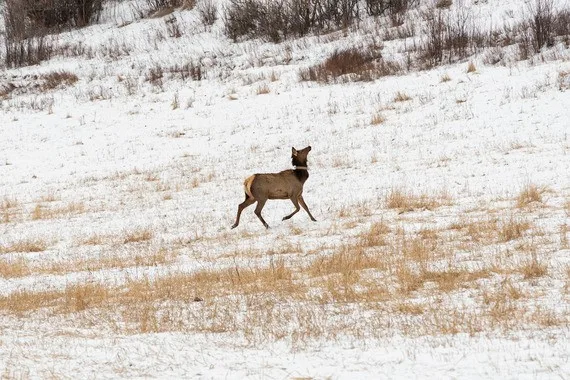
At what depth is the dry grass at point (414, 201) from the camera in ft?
38.3

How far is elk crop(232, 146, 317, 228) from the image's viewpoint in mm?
11164

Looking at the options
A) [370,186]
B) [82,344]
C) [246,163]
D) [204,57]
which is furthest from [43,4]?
[82,344]

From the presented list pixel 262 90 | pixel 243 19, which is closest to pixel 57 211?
pixel 262 90

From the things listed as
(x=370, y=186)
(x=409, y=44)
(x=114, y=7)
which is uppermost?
(x=114, y=7)

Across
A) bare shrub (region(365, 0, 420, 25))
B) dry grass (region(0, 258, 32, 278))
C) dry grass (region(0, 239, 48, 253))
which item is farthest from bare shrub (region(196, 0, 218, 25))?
dry grass (region(0, 258, 32, 278))

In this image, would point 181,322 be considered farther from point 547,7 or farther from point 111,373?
point 547,7

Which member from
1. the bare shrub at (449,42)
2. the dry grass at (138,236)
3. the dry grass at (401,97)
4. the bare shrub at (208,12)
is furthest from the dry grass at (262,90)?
the dry grass at (138,236)

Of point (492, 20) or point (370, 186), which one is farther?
point (492, 20)

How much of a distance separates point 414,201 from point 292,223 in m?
2.03

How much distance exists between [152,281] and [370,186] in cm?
637

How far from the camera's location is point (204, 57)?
30328 mm

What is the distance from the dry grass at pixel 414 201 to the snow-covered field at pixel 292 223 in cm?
6

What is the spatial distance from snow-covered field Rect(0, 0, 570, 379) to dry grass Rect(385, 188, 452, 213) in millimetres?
62

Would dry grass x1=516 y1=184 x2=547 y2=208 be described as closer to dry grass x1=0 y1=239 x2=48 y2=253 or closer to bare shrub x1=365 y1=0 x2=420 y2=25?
dry grass x1=0 y1=239 x2=48 y2=253
